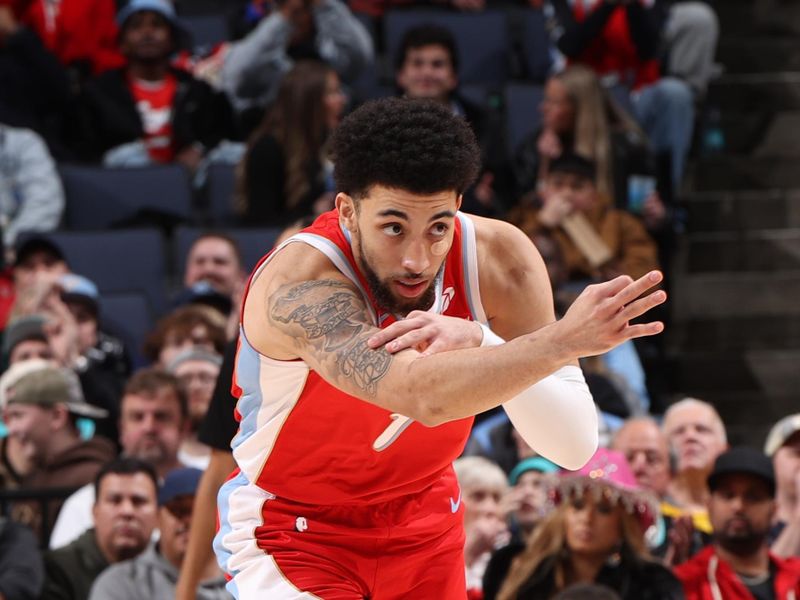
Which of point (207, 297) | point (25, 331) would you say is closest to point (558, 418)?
point (25, 331)

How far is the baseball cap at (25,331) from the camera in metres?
7.52

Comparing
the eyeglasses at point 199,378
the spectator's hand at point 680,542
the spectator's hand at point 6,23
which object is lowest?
the spectator's hand at point 680,542

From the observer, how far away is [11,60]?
31.8ft

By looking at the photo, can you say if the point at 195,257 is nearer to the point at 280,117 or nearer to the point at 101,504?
the point at 280,117

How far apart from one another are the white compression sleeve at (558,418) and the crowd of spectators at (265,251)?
1470 mm

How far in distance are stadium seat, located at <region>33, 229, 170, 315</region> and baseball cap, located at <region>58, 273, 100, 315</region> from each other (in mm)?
576

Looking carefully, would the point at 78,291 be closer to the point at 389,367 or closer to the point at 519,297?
the point at 519,297

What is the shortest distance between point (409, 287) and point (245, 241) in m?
5.45

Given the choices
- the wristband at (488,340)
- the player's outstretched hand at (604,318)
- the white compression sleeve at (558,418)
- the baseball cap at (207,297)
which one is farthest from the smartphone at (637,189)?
the player's outstretched hand at (604,318)

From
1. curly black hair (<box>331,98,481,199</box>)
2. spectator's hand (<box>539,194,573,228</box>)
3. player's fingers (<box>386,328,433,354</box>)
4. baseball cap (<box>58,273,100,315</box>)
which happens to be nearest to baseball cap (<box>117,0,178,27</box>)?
baseball cap (<box>58,273,100,315</box>)

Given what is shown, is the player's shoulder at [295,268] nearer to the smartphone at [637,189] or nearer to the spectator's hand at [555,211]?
the spectator's hand at [555,211]

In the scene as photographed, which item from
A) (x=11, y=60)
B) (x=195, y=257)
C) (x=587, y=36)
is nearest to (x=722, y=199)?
(x=587, y=36)

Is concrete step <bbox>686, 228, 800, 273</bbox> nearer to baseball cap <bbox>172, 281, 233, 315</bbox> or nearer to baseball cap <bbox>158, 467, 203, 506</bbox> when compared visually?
baseball cap <bbox>172, 281, 233, 315</bbox>

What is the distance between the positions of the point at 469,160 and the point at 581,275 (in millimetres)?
5521
